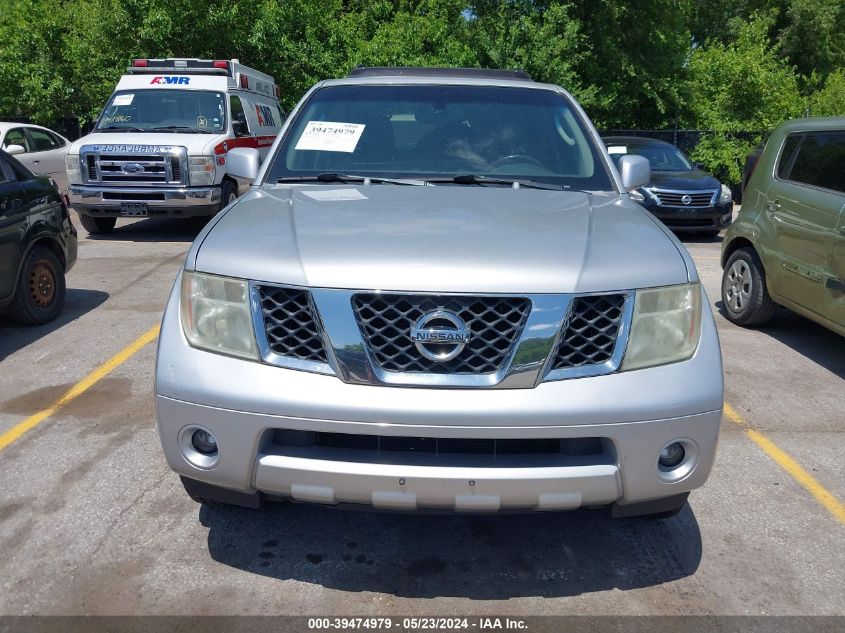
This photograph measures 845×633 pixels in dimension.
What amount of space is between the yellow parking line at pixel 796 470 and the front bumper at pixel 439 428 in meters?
1.42

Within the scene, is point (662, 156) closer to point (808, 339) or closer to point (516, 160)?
point (808, 339)

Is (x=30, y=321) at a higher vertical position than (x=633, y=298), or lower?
lower

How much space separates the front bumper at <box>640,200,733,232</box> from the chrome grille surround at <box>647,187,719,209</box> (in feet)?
0.15

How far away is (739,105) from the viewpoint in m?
18.9

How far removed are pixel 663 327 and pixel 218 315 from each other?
5.06ft

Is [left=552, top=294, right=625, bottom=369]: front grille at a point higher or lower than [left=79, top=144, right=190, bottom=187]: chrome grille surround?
Result: higher

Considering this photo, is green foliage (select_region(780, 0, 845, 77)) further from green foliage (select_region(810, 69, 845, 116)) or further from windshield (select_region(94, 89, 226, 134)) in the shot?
windshield (select_region(94, 89, 226, 134))

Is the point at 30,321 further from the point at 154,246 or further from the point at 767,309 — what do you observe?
the point at 767,309

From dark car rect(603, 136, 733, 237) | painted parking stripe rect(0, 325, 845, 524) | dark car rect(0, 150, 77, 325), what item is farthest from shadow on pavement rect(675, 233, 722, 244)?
dark car rect(0, 150, 77, 325)

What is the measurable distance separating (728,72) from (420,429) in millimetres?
18871

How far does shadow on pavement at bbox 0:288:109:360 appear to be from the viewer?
6.27 metres

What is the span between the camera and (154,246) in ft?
35.6

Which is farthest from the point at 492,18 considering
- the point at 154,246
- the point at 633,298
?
Answer: the point at 633,298

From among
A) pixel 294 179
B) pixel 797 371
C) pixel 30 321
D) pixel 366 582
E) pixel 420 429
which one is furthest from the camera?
pixel 30 321
